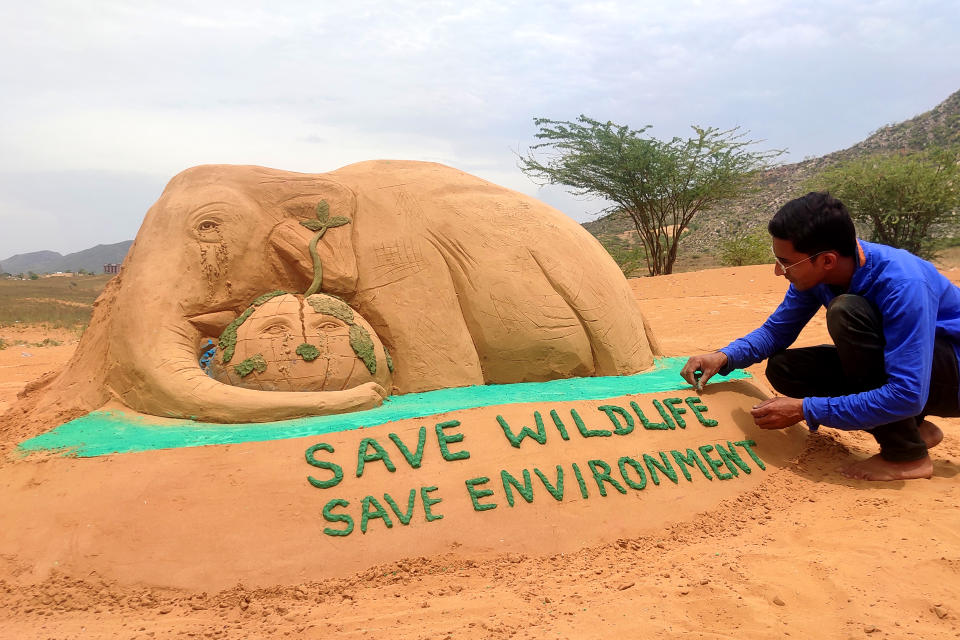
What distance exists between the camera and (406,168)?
16.9 ft

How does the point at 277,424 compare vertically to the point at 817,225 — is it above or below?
below

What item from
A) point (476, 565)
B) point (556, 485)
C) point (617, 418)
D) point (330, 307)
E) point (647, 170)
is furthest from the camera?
point (647, 170)

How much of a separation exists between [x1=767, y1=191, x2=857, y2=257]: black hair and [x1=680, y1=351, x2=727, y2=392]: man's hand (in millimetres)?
893

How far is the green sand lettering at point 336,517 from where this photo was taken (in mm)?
2957

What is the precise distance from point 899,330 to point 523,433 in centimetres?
199

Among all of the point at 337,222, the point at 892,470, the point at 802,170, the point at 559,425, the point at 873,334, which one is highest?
the point at 802,170

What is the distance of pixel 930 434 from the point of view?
3906mm

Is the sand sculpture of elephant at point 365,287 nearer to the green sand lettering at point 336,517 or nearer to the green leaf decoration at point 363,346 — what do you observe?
the green leaf decoration at point 363,346

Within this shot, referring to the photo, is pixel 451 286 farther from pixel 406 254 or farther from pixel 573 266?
pixel 573 266

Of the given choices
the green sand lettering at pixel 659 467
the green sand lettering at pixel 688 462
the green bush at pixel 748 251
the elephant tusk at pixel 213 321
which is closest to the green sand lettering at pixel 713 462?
the green sand lettering at pixel 688 462

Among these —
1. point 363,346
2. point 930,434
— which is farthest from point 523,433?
point 930,434

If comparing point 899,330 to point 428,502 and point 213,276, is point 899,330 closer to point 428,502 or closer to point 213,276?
point 428,502

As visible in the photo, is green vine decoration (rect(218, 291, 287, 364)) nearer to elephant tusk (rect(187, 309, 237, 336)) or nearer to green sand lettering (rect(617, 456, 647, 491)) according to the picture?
elephant tusk (rect(187, 309, 237, 336))

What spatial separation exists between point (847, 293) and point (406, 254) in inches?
110
